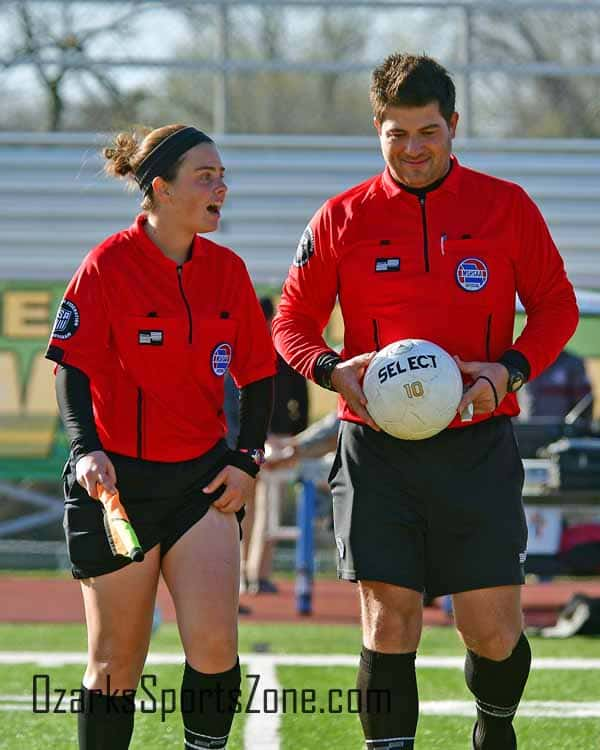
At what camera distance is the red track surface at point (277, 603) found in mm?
10258

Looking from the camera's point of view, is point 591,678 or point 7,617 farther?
point 7,617

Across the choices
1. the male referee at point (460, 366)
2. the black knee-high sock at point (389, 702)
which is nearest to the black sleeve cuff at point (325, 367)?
the male referee at point (460, 366)

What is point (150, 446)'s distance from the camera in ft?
14.4

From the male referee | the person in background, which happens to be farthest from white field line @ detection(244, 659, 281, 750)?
the person in background

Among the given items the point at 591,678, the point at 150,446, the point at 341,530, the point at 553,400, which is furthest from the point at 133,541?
the point at 553,400

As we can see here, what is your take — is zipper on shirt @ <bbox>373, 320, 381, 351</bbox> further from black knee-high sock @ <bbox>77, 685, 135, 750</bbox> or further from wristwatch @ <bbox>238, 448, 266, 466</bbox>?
black knee-high sock @ <bbox>77, 685, 135, 750</bbox>

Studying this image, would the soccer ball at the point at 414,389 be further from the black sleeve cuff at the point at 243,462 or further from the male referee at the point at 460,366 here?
the black sleeve cuff at the point at 243,462

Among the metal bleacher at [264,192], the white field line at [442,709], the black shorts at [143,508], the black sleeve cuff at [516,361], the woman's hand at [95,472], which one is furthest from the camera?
the metal bleacher at [264,192]

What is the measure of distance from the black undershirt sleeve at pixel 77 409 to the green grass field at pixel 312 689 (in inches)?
67.6

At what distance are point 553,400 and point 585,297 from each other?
1331 millimetres

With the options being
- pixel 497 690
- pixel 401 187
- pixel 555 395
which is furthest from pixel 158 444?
pixel 555 395

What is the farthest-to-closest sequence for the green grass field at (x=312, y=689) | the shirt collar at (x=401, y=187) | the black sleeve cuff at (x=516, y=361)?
the green grass field at (x=312, y=689)
the shirt collar at (x=401, y=187)
the black sleeve cuff at (x=516, y=361)

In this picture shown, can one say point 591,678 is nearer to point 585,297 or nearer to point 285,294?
point 285,294

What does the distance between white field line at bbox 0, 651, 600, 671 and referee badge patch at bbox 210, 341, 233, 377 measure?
3308 millimetres
